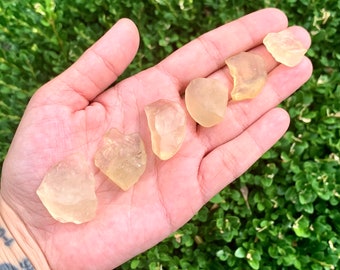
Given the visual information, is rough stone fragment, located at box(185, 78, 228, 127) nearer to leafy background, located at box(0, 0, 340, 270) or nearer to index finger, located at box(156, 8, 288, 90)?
index finger, located at box(156, 8, 288, 90)

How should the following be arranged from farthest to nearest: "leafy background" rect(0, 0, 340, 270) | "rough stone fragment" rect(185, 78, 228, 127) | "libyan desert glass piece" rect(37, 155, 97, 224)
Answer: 1. "leafy background" rect(0, 0, 340, 270)
2. "rough stone fragment" rect(185, 78, 228, 127)
3. "libyan desert glass piece" rect(37, 155, 97, 224)

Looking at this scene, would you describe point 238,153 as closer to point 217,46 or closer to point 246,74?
point 246,74

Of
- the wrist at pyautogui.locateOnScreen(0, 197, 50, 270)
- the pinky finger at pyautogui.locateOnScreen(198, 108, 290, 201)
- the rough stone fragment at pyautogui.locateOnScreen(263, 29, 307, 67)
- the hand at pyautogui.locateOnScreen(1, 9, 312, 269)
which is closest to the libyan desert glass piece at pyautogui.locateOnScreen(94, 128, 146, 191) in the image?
the hand at pyautogui.locateOnScreen(1, 9, 312, 269)

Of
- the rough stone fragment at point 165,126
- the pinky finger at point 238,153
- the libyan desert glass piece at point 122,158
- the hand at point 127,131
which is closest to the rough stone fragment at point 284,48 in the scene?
the hand at point 127,131

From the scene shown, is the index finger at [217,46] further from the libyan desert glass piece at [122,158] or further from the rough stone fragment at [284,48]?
the libyan desert glass piece at [122,158]

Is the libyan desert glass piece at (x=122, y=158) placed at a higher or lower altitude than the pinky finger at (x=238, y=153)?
higher
